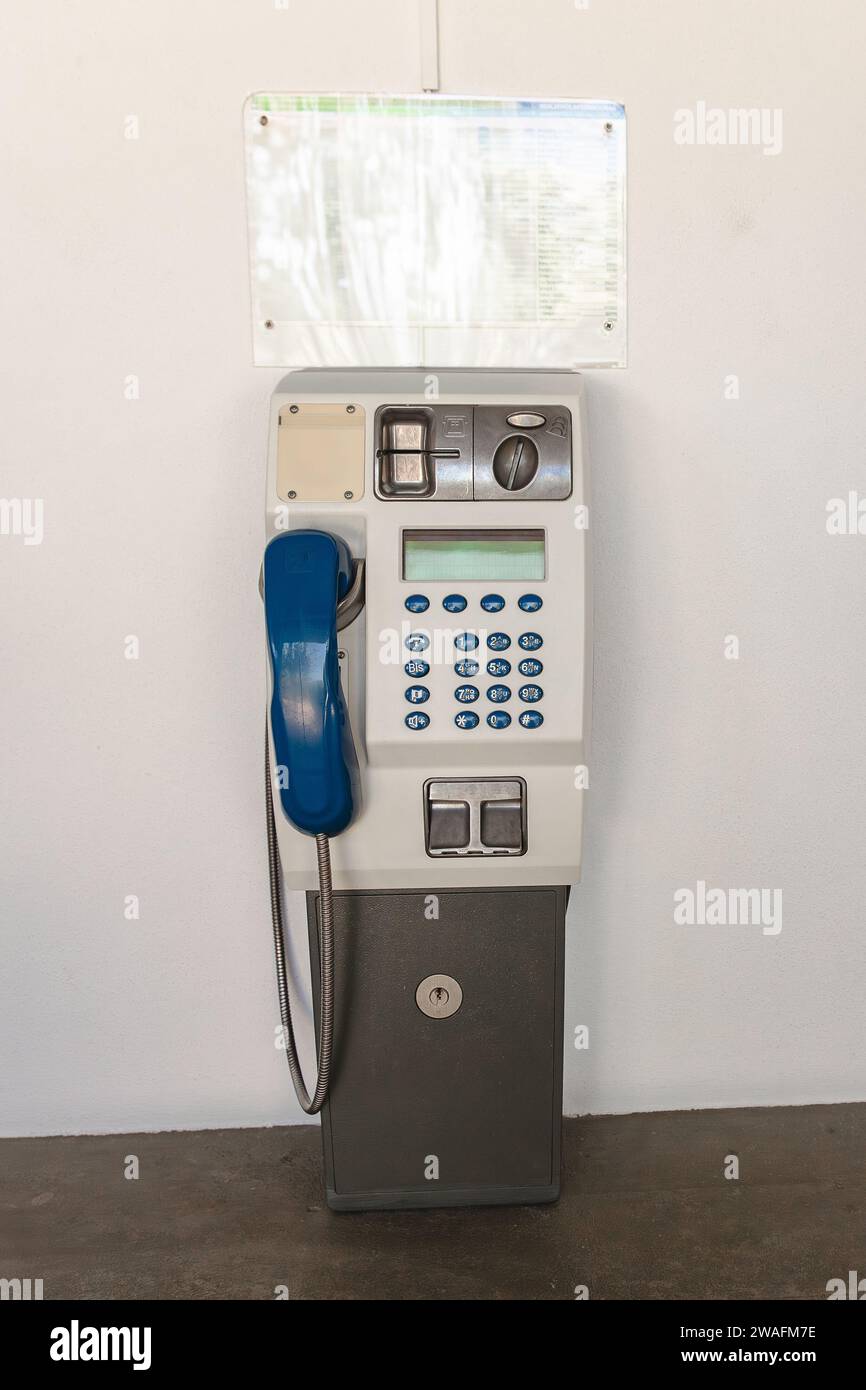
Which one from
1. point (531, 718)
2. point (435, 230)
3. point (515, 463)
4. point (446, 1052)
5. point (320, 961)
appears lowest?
point (446, 1052)

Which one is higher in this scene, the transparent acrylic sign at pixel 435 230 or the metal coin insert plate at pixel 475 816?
the transparent acrylic sign at pixel 435 230

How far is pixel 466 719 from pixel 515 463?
0.34 meters

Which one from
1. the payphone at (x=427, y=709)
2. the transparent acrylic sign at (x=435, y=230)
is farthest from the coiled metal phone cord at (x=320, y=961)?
the transparent acrylic sign at (x=435, y=230)

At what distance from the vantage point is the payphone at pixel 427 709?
53.2 inches

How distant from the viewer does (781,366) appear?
1.71 metres

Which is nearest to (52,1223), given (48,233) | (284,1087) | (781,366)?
(284,1087)

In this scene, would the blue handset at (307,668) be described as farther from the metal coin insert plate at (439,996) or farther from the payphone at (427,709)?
the metal coin insert plate at (439,996)

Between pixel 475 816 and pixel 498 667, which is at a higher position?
pixel 498 667

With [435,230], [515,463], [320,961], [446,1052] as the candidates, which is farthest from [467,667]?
[435,230]

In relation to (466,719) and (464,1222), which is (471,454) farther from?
(464,1222)

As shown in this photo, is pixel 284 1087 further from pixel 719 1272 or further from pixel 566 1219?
pixel 719 1272

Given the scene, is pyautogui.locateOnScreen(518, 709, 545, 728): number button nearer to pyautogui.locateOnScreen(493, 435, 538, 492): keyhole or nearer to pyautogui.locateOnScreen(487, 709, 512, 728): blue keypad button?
pyautogui.locateOnScreen(487, 709, 512, 728): blue keypad button

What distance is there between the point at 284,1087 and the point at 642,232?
1493 mm

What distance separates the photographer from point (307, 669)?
129cm
